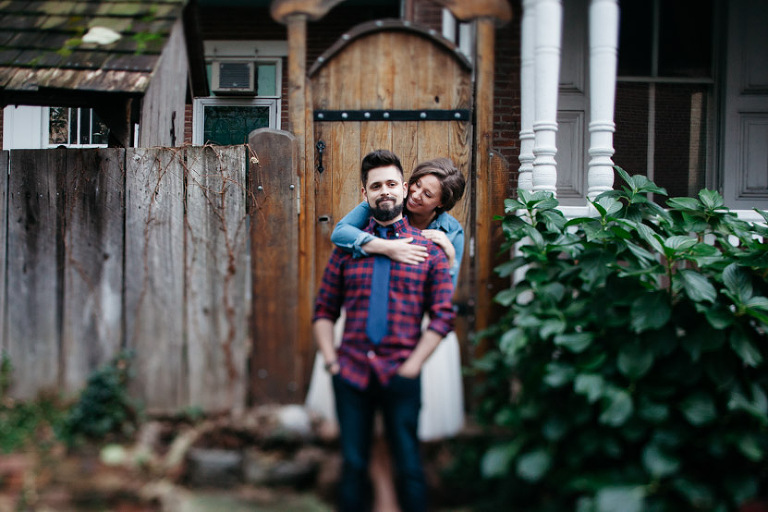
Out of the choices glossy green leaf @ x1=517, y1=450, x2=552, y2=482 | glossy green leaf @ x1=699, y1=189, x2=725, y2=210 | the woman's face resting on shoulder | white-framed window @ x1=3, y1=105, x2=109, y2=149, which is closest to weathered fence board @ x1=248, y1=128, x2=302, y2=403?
the woman's face resting on shoulder

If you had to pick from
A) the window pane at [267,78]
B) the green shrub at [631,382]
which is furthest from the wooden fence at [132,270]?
the window pane at [267,78]

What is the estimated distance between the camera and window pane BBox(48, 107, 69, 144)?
21.3ft

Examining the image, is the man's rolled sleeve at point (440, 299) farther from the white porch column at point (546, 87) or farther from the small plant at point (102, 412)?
the small plant at point (102, 412)

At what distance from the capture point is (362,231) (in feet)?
9.84

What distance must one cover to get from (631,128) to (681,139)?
458mm

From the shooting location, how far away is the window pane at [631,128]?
525 centimetres

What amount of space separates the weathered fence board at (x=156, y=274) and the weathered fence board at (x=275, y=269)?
43 centimetres

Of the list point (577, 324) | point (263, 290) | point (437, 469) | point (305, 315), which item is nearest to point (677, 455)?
point (577, 324)

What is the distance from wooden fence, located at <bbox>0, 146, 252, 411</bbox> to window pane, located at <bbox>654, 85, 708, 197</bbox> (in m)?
3.82

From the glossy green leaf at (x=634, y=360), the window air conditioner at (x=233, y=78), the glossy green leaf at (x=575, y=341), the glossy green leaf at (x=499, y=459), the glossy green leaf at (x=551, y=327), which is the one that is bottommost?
the glossy green leaf at (x=499, y=459)

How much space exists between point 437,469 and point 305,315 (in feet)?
3.44

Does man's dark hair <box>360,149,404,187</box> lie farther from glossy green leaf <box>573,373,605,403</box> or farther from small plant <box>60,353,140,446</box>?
small plant <box>60,353,140,446</box>

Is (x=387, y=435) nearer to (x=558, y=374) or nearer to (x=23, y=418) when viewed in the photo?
(x=558, y=374)

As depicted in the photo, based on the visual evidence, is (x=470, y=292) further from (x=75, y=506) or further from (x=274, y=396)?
(x=75, y=506)
